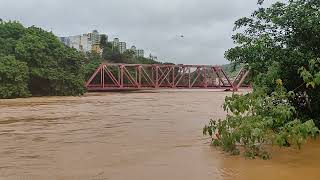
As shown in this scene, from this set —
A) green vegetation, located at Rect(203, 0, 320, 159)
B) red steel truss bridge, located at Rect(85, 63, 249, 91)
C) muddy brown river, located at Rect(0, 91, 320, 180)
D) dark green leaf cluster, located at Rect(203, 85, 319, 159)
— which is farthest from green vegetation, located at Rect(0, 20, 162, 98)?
dark green leaf cluster, located at Rect(203, 85, 319, 159)

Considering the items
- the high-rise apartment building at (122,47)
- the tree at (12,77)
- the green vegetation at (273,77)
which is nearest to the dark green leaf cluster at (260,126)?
the green vegetation at (273,77)

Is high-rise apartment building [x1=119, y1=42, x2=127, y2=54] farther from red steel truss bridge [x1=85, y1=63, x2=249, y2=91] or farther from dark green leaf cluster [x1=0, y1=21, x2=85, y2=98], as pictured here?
dark green leaf cluster [x1=0, y1=21, x2=85, y2=98]

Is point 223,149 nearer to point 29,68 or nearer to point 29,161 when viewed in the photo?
point 29,161

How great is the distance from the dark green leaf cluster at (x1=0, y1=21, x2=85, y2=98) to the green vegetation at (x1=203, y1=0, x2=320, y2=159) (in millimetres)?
33486

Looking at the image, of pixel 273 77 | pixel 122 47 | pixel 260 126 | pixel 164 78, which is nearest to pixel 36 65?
pixel 164 78

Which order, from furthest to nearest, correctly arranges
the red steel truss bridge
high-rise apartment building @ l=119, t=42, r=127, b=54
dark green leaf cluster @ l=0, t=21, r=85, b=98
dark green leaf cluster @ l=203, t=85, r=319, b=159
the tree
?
high-rise apartment building @ l=119, t=42, r=127, b=54 → the red steel truss bridge → dark green leaf cluster @ l=0, t=21, r=85, b=98 → the tree → dark green leaf cluster @ l=203, t=85, r=319, b=159

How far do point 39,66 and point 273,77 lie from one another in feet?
127

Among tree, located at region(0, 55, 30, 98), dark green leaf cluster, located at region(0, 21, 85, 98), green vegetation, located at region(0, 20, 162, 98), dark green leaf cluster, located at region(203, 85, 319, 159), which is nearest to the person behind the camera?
dark green leaf cluster, located at region(203, 85, 319, 159)

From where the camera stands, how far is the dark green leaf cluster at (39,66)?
42.2 m

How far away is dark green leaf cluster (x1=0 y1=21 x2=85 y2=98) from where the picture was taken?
42188mm

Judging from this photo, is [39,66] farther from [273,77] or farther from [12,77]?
[273,77]

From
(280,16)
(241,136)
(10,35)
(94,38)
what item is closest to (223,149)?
(241,136)

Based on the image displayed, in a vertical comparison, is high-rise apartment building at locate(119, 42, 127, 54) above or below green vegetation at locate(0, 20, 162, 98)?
above

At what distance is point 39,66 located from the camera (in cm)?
4609
